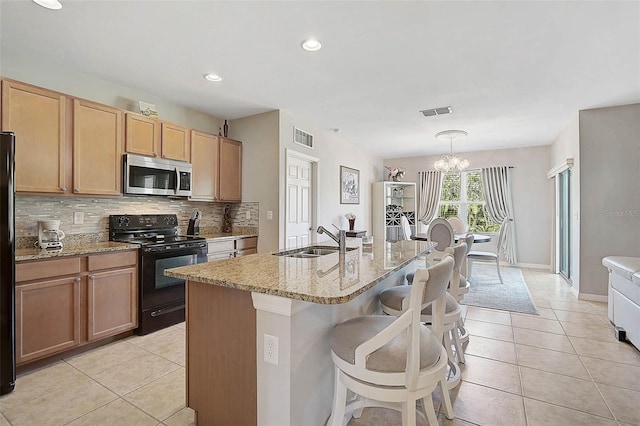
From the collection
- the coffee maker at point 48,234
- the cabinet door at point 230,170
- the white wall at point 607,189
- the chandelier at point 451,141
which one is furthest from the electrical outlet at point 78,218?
the white wall at point 607,189

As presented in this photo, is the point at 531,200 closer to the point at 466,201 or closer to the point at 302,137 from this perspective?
the point at 466,201

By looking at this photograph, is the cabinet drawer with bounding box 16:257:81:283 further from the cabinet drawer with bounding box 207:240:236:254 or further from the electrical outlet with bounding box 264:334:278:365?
the electrical outlet with bounding box 264:334:278:365

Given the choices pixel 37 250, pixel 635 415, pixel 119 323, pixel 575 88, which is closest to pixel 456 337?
pixel 635 415

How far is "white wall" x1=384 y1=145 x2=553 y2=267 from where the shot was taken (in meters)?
6.33

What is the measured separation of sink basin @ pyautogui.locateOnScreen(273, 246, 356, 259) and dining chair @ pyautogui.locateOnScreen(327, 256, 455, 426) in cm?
98

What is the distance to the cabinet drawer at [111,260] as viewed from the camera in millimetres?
2646

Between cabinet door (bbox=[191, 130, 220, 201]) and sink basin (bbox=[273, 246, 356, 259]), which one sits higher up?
cabinet door (bbox=[191, 130, 220, 201])

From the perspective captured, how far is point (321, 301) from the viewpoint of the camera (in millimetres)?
1132

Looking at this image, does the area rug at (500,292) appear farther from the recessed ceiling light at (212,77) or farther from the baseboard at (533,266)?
the recessed ceiling light at (212,77)

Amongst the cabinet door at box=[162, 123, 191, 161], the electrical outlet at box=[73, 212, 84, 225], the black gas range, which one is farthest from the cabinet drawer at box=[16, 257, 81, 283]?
the cabinet door at box=[162, 123, 191, 161]

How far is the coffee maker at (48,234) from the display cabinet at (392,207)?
5.90 metres

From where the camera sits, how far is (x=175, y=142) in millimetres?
3637

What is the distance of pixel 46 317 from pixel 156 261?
0.91 m

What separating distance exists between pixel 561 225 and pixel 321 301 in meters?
6.29
